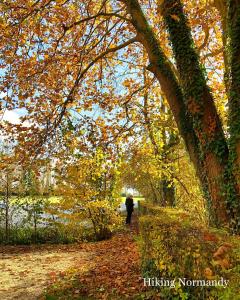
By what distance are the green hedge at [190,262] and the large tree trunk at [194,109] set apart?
184cm

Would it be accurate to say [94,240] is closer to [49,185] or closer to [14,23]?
[49,185]

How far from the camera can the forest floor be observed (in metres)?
6.76

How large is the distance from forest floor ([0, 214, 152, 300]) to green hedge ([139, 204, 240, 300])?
2.73 ft

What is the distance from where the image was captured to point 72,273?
850 cm

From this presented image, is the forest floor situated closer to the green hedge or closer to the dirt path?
the dirt path

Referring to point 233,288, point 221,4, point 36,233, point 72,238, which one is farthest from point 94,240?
point 233,288

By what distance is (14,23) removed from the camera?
8.55 meters

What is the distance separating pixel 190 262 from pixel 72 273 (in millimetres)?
5007

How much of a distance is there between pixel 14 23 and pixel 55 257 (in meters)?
7.33

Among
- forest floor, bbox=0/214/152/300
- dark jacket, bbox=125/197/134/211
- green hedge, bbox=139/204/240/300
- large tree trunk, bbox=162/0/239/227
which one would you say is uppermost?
large tree trunk, bbox=162/0/239/227

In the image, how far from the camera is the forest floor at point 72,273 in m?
6.76

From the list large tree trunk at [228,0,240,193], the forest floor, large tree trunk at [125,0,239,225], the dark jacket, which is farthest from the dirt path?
the dark jacket

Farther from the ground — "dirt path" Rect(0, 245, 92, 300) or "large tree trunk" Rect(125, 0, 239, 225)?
"large tree trunk" Rect(125, 0, 239, 225)

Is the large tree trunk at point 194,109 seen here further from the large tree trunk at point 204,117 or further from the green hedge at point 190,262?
the green hedge at point 190,262
